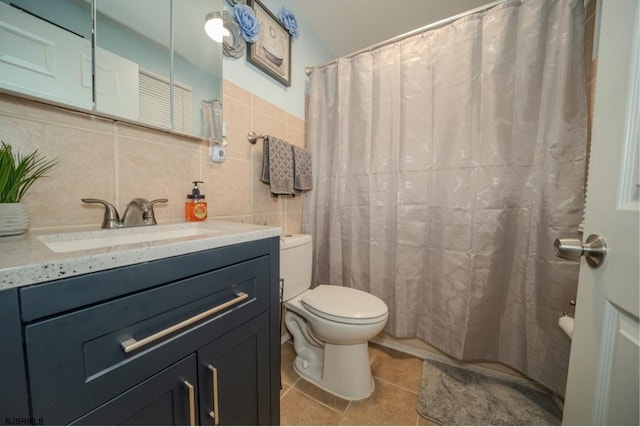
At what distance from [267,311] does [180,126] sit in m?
0.79

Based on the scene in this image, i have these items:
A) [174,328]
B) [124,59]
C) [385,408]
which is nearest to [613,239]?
[174,328]

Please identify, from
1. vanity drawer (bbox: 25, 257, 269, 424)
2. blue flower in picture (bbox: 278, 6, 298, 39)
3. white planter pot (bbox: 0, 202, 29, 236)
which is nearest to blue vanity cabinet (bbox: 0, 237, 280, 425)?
vanity drawer (bbox: 25, 257, 269, 424)

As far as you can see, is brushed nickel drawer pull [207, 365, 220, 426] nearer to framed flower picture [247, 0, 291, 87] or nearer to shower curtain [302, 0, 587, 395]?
shower curtain [302, 0, 587, 395]

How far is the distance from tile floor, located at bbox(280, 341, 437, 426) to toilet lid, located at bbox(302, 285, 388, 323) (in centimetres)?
42

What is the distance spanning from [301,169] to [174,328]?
43.7 inches

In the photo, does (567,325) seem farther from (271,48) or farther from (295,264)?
(271,48)

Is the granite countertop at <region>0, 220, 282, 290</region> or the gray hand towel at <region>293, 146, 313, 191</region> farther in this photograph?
the gray hand towel at <region>293, 146, 313, 191</region>

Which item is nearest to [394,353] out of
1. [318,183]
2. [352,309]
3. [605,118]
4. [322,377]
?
[322,377]

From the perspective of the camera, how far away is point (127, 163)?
2.58ft

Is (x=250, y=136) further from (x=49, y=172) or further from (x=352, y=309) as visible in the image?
(x=352, y=309)

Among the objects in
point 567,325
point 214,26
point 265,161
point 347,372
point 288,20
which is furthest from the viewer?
point 288,20

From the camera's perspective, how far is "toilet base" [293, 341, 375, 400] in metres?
1.11

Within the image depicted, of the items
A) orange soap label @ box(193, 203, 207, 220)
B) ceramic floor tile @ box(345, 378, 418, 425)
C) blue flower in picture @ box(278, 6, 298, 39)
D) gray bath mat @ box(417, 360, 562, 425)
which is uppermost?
blue flower in picture @ box(278, 6, 298, 39)

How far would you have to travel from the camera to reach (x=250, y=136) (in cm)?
121
